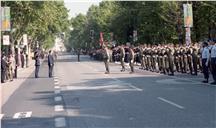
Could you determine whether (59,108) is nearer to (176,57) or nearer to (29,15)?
(176,57)

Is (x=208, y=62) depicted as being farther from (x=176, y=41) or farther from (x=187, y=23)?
(x=176, y=41)

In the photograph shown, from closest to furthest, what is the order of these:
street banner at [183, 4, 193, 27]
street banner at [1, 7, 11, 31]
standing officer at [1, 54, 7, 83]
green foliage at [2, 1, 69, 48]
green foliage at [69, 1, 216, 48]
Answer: standing officer at [1, 54, 7, 83] < street banner at [183, 4, 193, 27] < street banner at [1, 7, 11, 31] < green foliage at [69, 1, 216, 48] < green foliage at [2, 1, 69, 48]

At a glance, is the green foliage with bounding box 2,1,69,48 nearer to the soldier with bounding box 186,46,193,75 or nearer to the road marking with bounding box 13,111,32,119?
the soldier with bounding box 186,46,193,75

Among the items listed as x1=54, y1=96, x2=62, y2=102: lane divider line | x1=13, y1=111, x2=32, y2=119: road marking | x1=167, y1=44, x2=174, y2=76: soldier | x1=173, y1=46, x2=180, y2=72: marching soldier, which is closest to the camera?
x1=13, y1=111, x2=32, y2=119: road marking

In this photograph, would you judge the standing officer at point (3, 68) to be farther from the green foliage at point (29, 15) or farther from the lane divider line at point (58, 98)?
the green foliage at point (29, 15)

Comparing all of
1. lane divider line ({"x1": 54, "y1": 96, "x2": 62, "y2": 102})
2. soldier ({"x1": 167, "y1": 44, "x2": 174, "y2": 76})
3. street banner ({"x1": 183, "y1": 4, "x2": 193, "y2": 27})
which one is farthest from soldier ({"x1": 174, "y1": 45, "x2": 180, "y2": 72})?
lane divider line ({"x1": 54, "y1": 96, "x2": 62, "y2": 102})

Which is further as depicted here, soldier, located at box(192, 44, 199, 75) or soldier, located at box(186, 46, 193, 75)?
soldier, located at box(186, 46, 193, 75)

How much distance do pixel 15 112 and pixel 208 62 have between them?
10.5 metres

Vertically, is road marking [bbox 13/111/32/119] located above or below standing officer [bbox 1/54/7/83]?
below

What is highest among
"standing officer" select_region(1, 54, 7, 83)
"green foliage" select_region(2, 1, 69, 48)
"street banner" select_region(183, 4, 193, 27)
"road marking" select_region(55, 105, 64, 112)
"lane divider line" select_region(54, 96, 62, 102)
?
"green foliage" select_region(2, 1, 69, 48)

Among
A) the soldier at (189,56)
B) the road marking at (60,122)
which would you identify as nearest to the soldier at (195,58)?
the soldier at (189,56)

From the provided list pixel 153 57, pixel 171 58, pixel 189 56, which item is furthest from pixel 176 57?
pixel 153 57

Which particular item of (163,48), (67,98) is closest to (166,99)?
(67,98)

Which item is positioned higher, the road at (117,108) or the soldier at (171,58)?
the soldier at (171,58)
